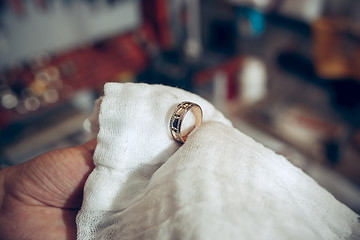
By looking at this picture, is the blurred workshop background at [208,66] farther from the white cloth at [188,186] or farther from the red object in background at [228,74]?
the white cloth at [188,186]

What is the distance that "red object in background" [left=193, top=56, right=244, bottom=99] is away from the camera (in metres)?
1.90

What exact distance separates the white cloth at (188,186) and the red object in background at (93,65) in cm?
142

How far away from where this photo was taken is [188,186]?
31 cm

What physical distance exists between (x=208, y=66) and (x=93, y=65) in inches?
34.2

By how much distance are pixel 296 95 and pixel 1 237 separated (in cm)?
181

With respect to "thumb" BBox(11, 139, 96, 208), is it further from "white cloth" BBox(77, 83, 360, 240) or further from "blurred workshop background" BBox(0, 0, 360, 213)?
"blurred workshop background" BBox(0, 0, 360, 213)

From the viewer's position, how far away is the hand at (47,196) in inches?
18.6

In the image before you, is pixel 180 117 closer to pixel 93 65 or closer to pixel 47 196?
pixel 47 196

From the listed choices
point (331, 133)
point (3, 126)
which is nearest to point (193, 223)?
point (331, 133)

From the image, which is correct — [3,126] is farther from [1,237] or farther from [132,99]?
[132,99]

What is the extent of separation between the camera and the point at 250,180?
0.33m

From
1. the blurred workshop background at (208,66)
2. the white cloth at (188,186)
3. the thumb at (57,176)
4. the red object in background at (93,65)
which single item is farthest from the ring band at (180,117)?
the red object in background at (93,65)

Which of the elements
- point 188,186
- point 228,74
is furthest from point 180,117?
point 228,74

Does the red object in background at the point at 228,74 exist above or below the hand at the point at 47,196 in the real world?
below
